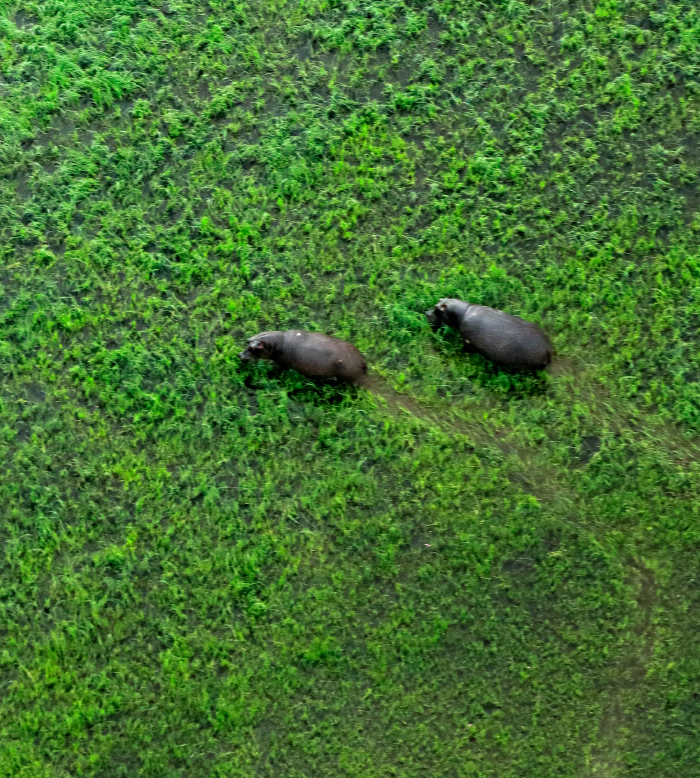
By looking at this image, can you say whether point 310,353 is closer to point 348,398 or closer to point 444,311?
point 348,398

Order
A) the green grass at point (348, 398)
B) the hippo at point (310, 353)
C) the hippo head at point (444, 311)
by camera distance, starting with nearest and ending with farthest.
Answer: the green grass at point (348, 398)
the hippo at point (310, 353)
the hippo head at point (444, 311)

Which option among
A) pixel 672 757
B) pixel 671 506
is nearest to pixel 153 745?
pixel 672 757

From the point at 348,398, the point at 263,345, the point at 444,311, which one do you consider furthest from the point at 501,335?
the point at 263,345

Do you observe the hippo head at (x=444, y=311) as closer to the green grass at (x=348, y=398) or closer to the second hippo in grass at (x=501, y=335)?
the second hippo in grass at (x=501, y=335)

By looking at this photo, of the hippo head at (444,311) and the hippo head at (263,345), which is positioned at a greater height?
the hippo head at (444,311)

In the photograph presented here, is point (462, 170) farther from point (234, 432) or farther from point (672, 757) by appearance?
point (672, 757)

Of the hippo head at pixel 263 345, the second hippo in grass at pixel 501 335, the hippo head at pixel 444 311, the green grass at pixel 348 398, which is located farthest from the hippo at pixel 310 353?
the second hippo in grass at pixel 501 335

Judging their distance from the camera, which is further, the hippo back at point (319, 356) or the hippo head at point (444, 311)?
the hippo head at point (444, 311)
